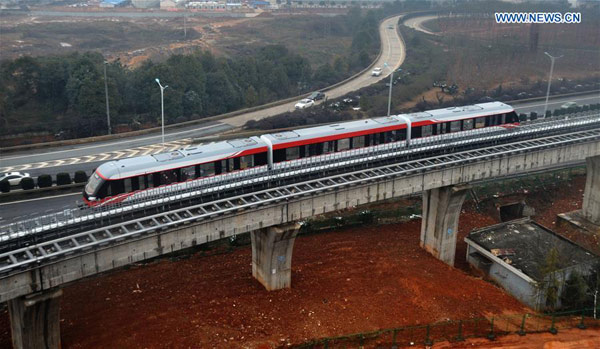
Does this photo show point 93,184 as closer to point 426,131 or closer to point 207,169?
point 207,169

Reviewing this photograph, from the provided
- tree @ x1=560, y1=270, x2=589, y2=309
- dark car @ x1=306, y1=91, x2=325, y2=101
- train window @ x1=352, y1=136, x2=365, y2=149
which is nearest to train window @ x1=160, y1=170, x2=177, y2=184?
train window @ x1=352, y1=136, x2=365, y2=149

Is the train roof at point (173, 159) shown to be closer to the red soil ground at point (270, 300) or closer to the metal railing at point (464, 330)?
the red soil ground at point (270, 300)

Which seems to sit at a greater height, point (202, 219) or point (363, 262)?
point (202, 219)

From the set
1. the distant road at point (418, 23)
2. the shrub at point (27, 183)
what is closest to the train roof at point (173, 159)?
the shrub at point (27, 183)

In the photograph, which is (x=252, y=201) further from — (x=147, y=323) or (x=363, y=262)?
(x=363, y=262)

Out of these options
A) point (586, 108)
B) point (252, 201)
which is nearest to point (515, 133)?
point (252, 201)

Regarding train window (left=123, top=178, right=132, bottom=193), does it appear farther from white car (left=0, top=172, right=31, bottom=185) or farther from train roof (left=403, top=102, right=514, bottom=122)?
train roof (left=403, top=102, right=514, bottom=122)

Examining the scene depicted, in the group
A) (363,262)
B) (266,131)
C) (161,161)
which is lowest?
(363,262)
